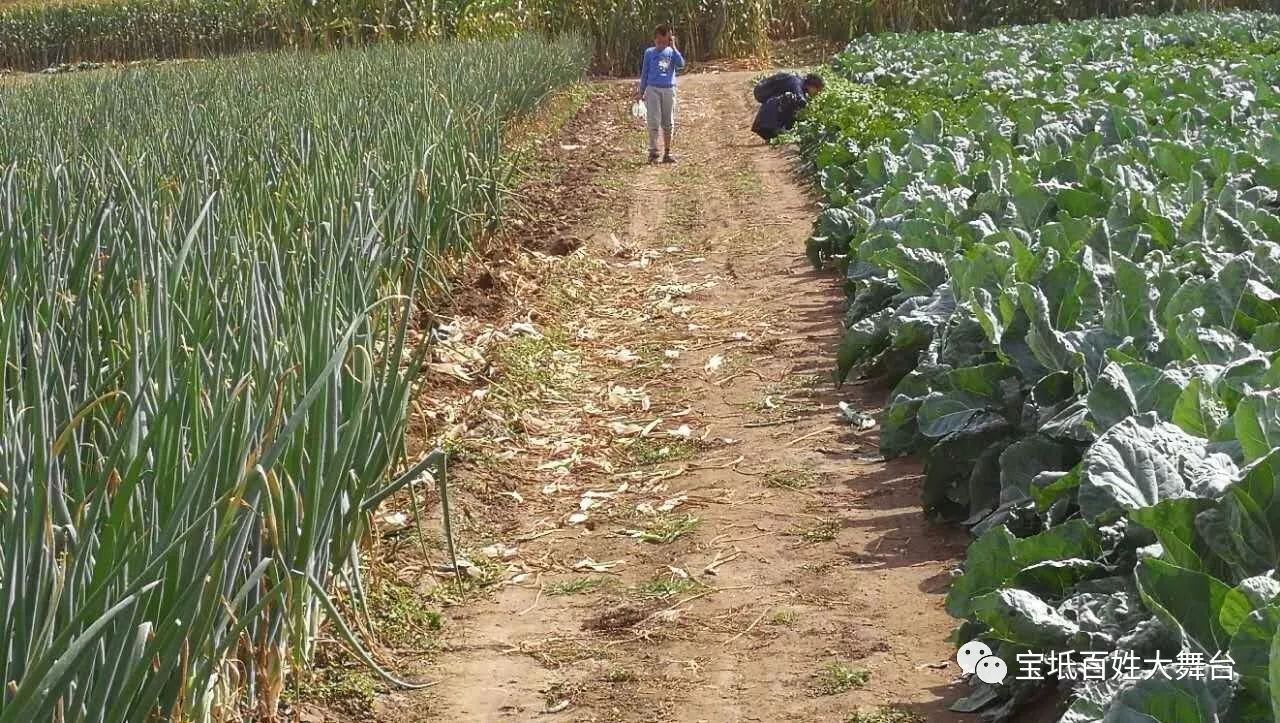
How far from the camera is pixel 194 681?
241 cm

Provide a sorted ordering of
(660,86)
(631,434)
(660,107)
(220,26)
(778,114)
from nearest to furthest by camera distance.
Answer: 1. (631,434)
2. (660,86)
3. (660,107)
4. (778,114)
5. (220,26)

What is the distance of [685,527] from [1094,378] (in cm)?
133

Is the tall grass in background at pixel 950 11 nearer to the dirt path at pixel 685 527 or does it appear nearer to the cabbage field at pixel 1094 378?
the cabbage field at pixel 1094 378

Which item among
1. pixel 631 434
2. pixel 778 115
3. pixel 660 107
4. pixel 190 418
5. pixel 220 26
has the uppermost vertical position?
pixel 220 26

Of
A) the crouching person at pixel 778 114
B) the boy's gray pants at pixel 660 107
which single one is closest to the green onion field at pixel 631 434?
the boy's gray pants at pixel 660 107

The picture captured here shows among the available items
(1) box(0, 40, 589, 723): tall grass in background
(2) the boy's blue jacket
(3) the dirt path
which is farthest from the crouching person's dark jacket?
(1) box(0, 40, 589, 723): tall grass in background

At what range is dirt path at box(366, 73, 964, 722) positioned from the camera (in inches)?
130

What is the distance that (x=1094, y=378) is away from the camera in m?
3.54

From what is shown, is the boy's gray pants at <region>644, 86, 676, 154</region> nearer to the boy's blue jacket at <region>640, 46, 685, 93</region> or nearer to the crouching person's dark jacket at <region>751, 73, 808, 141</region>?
the boy's blue jacket at <region>640, 46, 685, 93</region>

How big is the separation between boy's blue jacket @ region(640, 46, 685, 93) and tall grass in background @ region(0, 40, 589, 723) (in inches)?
251

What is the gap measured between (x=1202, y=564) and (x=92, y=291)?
2.47m

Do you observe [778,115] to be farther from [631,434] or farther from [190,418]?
[190,418]

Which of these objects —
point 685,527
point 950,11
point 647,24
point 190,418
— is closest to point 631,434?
point 685,527

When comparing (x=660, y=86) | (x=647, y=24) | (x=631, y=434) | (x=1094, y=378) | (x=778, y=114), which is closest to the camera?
(x=1094, y=378)
